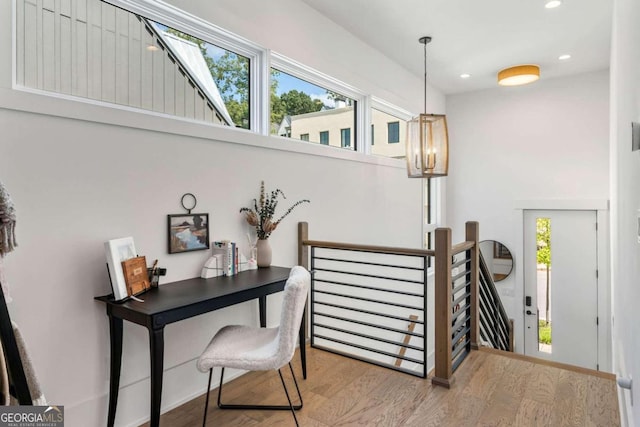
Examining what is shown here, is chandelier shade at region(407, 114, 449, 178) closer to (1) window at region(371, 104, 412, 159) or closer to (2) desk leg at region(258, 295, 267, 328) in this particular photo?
(1) window at region(371, 104, 412, 159)

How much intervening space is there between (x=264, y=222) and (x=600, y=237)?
458cm

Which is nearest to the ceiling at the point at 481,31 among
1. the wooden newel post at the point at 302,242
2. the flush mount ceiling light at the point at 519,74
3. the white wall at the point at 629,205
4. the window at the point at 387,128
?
the flush mount ceiling light at the point at 519,74

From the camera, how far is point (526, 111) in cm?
543

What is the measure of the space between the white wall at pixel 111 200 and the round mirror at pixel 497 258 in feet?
11.8

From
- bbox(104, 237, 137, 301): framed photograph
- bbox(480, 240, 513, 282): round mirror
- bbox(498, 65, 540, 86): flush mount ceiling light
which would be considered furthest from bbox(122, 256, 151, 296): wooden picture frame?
bbox(480, 240, 513, 282): round mirror

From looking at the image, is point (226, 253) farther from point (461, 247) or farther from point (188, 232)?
point (461, 247)

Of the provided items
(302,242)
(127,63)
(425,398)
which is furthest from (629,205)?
(127,63)

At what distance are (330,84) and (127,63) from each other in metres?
1.98

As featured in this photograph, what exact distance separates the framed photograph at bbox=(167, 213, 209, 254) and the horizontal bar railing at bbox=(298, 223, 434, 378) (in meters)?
0.92

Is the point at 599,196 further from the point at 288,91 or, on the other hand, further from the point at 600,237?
the point at 288,91

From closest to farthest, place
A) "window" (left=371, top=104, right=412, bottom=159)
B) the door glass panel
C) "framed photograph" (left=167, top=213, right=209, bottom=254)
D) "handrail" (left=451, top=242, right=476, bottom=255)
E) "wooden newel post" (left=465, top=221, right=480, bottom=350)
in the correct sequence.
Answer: "framed photograph" (left=167, top=213, right=209, bottom=254) < "handrail" (left=451, top=242, right=476, bottom=255) < "wooden newel post" (left=465, top=221, right=480, bottom=350) < "window" (left=371, top=104, right=412, bottom=159) < the door glass panel

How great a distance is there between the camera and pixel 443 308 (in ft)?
8.33

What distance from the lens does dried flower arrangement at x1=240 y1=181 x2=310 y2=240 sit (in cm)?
274

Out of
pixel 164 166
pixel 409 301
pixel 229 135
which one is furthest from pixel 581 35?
pixel 164 166
